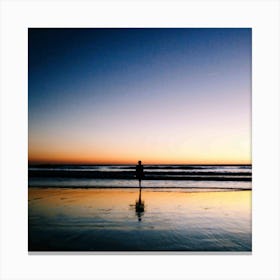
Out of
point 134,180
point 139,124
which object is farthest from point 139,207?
point 134,180
